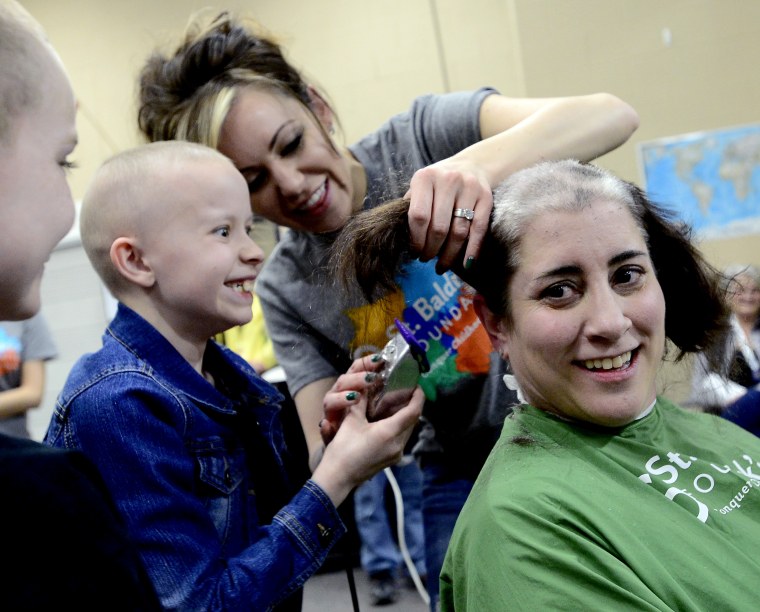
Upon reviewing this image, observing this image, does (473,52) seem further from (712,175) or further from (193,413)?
(193,413)

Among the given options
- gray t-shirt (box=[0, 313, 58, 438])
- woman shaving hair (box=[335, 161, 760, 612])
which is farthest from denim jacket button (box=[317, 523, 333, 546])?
gray t-shirt (box=[0, 313, 58, 438])

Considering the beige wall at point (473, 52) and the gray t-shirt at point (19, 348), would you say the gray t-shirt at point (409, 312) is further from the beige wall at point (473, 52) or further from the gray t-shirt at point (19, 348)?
the beige wall at point (473, 52)

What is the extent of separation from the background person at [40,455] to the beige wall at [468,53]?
2.63 m

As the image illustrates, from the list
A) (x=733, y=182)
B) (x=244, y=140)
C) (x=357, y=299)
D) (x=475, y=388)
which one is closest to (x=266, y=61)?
(x=244, y=140)

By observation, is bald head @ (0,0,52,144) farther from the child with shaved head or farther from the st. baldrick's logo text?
the st. baldrick's logo text

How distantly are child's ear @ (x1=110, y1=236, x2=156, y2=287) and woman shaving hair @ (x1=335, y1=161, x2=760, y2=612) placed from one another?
288 mm

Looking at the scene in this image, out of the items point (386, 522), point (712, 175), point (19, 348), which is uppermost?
point (19, 348)

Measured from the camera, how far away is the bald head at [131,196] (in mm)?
1172

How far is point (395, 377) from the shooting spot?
1.18 meters

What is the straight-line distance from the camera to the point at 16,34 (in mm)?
680

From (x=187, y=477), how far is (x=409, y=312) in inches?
17.7

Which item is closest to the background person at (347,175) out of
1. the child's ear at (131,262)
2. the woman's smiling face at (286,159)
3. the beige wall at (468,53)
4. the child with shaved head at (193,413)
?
the woman's smiling face at (286,159)

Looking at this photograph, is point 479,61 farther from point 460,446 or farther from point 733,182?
point 460,446

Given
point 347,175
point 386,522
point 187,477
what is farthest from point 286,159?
Result: point 386,522
